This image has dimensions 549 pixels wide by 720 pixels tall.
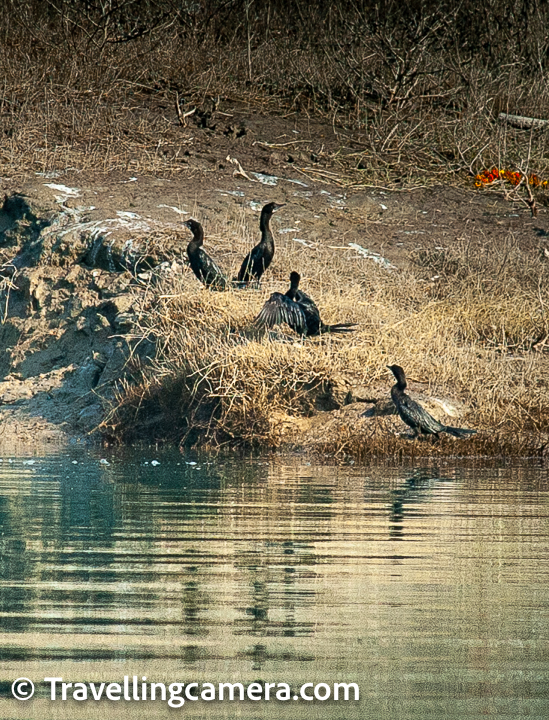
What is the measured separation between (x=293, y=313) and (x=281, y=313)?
128 mm

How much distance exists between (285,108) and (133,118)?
299 cm

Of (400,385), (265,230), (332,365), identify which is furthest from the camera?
(265,230)

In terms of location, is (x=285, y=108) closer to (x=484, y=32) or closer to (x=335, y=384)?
(x=484, y=32)

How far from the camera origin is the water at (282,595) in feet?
16.2

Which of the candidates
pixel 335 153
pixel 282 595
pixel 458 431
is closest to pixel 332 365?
pixel 458 431

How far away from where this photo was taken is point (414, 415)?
13461 millimetres

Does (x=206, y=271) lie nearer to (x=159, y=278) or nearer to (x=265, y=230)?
(x=265, y=230)

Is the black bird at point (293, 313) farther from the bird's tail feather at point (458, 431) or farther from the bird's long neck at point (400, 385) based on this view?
the bird's tail feather at point (458, 431)

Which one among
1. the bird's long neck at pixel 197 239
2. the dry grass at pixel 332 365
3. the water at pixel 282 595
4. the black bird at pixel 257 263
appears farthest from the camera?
the black bird at pixel 257 263

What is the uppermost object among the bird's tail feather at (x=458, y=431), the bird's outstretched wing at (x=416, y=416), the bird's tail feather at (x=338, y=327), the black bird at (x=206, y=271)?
the black bird at (x=206, y=271)

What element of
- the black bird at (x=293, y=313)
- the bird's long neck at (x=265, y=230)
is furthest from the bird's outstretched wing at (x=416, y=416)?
the bird's long neck at (x=265, y=230)

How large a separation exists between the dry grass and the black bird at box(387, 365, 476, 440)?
23cm

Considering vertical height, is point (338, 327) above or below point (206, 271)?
below

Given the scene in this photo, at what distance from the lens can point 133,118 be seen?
73.9ft
